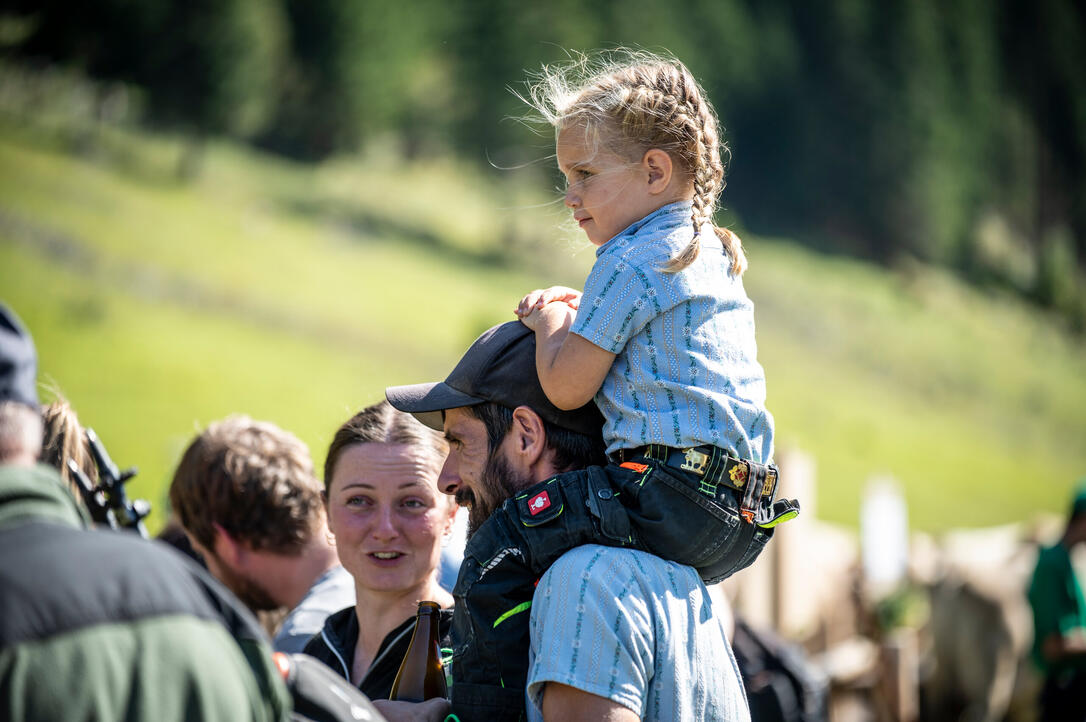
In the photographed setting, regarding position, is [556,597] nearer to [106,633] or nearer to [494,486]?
[494,486]

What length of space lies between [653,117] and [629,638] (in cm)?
114

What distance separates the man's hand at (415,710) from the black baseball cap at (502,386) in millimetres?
630

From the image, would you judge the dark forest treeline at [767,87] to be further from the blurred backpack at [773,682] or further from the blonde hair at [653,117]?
the blonde hair at [653,117]

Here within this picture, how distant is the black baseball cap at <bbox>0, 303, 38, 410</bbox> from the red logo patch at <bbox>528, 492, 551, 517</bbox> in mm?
937

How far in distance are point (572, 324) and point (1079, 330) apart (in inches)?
1275

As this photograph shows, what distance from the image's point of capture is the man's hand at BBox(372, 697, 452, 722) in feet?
7.12

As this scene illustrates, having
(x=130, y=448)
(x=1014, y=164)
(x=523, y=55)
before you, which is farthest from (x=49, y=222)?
(x=1014, y=164)

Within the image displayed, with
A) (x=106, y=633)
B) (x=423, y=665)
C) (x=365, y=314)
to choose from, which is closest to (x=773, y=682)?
(x=423, y=665)

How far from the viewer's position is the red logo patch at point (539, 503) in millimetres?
2104

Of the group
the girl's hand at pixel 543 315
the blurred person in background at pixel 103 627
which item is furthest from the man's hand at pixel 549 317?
the blurred person in background at pixel 103 627

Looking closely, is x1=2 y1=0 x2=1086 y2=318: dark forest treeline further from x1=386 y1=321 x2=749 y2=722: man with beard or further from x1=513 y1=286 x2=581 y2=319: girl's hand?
x1=386 y1=321 x2=749 y2=722: man with beard

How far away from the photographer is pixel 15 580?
133cm

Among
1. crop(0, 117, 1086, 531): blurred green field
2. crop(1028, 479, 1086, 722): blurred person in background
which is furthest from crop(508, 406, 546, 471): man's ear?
crop(0, 117, 1086, 531): blurred green field

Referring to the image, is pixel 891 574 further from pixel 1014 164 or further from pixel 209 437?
pixel 1014 164
